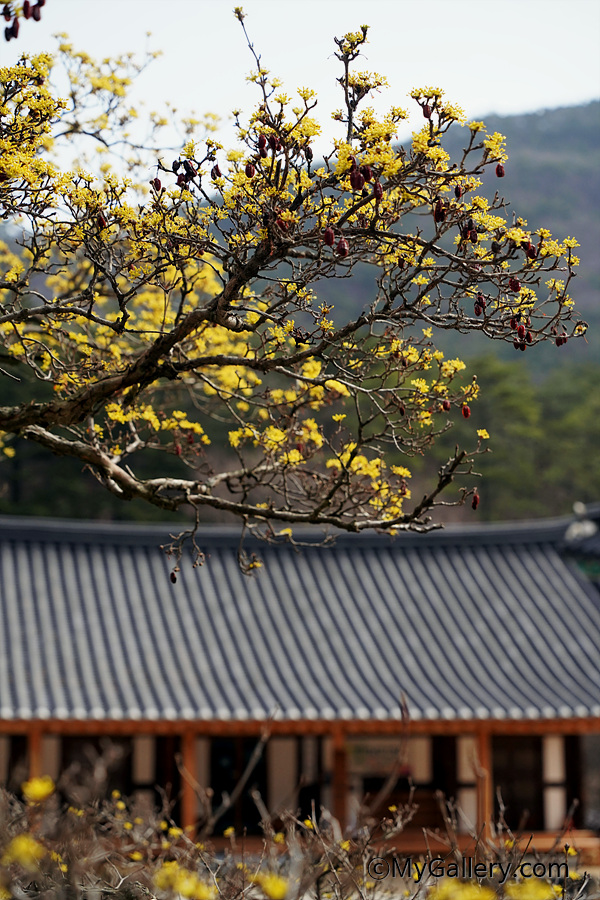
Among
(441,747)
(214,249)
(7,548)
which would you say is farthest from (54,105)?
(441,747)

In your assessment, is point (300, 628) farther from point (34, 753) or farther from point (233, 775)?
point (34, 753)

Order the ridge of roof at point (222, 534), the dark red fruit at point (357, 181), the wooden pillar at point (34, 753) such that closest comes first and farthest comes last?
1. the dark red fruit at point (357, 181)
2. the wooden pillar at point (34, 753)
3. the ridge of roof at point (222, 534)

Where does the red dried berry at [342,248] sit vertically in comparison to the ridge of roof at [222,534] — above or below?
below

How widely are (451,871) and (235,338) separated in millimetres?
4049

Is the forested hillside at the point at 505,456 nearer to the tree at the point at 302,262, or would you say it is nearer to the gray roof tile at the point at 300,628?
the gray roof tile at the point at 300,628

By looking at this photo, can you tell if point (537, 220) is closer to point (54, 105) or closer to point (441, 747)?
point (441, 747)

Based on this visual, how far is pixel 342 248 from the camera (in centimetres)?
404

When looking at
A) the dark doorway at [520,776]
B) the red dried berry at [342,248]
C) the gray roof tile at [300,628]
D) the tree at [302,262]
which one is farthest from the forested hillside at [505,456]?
the red dried berry at [342,248]

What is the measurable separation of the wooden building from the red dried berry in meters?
9.06

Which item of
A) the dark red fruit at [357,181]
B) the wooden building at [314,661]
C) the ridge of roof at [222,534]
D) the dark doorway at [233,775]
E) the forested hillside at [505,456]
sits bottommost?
the dark doorway at [233,775]

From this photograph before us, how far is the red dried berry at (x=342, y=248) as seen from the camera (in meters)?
4.02

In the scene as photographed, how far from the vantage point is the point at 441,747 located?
16.5 metres

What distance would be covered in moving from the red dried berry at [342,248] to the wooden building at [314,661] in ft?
29.7

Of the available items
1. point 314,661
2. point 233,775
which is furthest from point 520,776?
point 233,775
